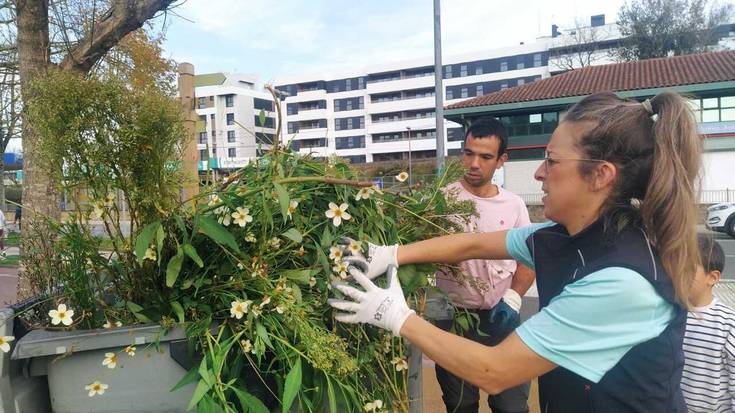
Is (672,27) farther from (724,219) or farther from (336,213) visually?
(336,213)

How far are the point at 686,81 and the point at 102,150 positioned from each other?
2233cm

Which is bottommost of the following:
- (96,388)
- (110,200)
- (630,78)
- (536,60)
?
(96,388)

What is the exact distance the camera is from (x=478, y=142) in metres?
2.75

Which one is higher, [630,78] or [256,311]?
[630,78]

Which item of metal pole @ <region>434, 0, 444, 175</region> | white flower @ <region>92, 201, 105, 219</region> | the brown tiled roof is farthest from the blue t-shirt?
the brown tiled roof

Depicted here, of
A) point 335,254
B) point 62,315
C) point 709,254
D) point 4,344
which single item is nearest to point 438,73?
point 709,254

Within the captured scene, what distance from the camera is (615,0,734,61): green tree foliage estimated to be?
99.7 feet

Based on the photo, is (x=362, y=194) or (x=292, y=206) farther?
(x=362, y=194)

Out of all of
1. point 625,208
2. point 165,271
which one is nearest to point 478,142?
point 625,208

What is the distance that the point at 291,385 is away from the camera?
1354mm

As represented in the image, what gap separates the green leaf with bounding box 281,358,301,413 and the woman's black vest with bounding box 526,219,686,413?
0.77m

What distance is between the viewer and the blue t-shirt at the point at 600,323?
4.03 feet

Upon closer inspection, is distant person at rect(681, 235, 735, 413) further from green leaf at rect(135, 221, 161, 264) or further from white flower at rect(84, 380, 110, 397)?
white flower at rect(84, 380, 110, 397)

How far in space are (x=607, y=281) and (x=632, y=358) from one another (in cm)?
26
